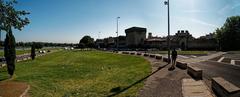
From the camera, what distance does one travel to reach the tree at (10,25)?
60.4 feet

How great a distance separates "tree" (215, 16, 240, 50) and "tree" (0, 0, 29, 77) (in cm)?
7869

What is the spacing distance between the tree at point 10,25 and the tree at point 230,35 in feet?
258

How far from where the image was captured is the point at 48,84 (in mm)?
16406

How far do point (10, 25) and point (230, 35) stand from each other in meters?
80.4

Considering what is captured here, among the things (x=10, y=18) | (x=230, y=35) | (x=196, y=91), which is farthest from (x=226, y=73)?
(x=230, y=35)

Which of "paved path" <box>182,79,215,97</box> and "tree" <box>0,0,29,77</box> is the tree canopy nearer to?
"tree" <box>0,0,29,77</box>

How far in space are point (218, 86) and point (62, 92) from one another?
8527 millimetres

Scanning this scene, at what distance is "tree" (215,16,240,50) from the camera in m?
84.4

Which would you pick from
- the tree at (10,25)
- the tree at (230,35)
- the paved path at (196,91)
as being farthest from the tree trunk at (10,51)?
the tree at (230,35)

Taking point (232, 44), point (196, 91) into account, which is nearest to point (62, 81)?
point (196, 91)

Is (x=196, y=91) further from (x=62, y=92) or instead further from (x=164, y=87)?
(x=62, y=92)

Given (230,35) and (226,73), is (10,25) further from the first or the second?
(230,35)

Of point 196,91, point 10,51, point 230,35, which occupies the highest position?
point 230,35

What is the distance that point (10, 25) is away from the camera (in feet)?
65.0
